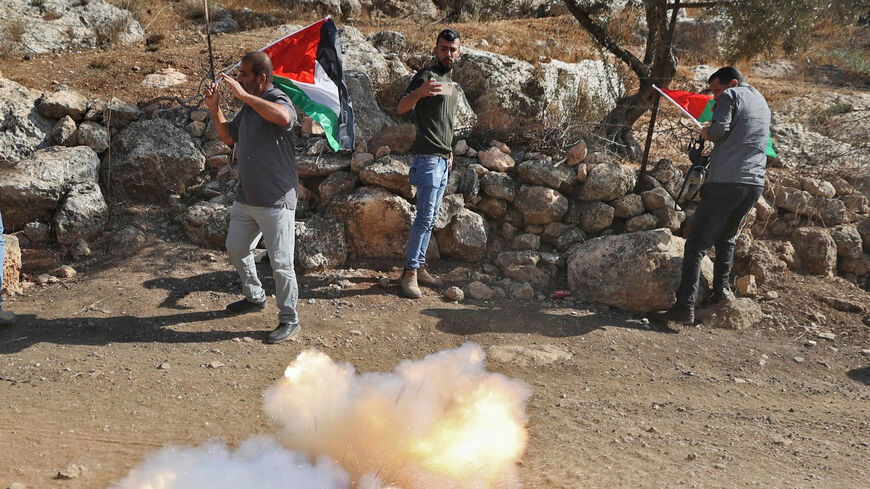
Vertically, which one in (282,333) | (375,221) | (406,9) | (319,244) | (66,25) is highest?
(406,9)

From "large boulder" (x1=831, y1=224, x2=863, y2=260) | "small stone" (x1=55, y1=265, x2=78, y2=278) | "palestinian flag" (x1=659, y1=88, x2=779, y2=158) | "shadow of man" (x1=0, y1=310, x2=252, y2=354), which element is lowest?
"shadow of man" (x1=0, y1=310, x2=252, y2=354)

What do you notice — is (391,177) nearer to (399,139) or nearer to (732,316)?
(399,139)

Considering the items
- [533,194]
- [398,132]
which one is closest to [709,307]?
[533,194]

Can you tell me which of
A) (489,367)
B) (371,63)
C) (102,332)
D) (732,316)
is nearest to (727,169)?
(732,316)

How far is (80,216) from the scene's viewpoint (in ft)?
18.3

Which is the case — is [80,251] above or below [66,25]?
below

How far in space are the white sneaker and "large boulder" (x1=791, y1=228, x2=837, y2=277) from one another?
6.98 meters

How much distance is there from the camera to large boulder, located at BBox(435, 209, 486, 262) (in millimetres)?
5828

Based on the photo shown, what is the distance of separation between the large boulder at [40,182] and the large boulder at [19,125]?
0.18 metres

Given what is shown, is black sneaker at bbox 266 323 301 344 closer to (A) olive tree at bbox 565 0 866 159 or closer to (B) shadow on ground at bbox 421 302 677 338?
(B) shadow on ground at bbox 421 302 677 338

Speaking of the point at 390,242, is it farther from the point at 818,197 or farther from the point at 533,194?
the point at 818,197

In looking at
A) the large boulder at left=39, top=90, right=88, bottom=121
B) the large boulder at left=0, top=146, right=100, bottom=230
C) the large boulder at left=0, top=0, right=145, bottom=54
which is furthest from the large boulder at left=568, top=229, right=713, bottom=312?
the large boulder at left=0, top=0, right=145, bottom=54

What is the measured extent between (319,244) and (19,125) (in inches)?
131

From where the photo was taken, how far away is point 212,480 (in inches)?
106
